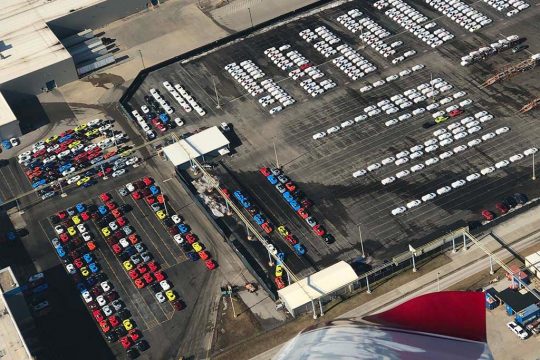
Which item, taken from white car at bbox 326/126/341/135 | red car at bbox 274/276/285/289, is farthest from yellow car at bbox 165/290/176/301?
white car at bbox 326/126/341/135

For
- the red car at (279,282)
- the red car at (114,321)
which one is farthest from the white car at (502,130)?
the red car at (114,321)

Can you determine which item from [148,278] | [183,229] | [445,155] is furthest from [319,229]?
[148,278]

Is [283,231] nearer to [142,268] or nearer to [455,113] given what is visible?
[142,268]

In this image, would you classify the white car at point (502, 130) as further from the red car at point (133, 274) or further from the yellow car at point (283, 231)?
the red car at point (133, 274)

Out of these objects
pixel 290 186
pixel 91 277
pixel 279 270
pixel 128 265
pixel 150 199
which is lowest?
pixel 279 270

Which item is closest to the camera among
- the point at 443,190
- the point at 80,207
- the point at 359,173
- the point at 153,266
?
the point at 153,266

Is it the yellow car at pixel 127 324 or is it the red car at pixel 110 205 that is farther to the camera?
the red car at pixel 110 205
